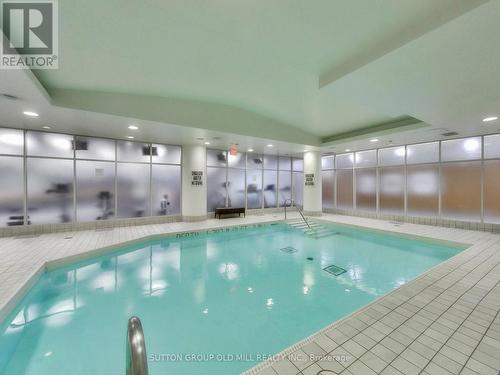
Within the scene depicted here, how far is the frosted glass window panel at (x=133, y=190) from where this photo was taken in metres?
6.52

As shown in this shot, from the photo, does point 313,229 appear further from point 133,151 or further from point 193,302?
point 133,151

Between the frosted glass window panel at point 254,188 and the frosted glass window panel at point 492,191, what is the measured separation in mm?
7161

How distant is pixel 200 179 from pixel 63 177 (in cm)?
375

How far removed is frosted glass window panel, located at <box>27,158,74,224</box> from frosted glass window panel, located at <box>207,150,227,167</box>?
416cm

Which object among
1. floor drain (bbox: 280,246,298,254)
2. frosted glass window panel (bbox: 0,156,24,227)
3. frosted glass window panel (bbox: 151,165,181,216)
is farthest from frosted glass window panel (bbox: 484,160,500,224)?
frosted glass window panel (bbox: 0,156,24,227)

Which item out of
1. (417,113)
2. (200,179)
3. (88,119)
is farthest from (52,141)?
(417,113)

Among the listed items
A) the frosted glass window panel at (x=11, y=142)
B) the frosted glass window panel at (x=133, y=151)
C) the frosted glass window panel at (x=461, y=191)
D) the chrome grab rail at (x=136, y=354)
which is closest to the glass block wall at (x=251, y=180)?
the frosted glass window panel at (x=133, y=151)

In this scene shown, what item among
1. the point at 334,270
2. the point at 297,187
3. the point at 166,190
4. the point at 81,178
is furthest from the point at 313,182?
the point at 81,178

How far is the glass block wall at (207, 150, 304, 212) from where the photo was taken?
824 cm

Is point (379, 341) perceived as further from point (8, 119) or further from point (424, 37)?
point (8, 119)

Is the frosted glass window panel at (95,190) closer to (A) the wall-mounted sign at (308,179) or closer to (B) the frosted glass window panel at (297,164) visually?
(A) the wall-mounted sign at (308,179)

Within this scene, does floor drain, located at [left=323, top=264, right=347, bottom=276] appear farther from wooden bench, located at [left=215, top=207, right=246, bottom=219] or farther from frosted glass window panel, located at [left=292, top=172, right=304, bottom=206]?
frosted glass window panel, located at [left=292, top=172, right=304, bottom=206]

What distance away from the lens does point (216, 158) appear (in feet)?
27.1

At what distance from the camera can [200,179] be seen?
7254 mm
